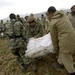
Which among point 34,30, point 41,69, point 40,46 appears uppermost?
point 34,30

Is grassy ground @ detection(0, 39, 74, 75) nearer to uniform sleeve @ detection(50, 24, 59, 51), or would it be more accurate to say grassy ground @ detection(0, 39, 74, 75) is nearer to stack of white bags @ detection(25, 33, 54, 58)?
stack of white bags @ detection(25, 33, 54, 58)

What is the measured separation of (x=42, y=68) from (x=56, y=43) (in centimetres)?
192

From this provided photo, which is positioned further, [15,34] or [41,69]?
[41,69]

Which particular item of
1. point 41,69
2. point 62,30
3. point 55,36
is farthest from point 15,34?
point 62,30

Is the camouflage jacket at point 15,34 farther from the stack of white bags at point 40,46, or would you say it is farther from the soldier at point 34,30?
the stack of white bags at point 40,46

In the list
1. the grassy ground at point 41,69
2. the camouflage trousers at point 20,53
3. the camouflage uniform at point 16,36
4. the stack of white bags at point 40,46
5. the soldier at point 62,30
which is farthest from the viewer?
the camouflage trousers at point 20,53

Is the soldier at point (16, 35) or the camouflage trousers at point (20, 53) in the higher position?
the soldier at point (16, 35)

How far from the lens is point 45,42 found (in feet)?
20.5

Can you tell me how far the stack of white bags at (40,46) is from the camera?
6191 millimetres

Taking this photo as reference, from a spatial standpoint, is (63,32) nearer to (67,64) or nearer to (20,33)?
(67,64)

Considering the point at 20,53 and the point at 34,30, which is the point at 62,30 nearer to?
the point at 34,30

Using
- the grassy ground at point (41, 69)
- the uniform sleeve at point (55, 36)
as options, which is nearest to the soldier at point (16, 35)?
the grassy ground at point (41, 69)

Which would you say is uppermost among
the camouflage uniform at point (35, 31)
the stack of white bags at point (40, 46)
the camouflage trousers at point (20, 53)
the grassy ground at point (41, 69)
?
the camouflage uniform at point (35, 31)

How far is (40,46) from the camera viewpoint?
6.32m
